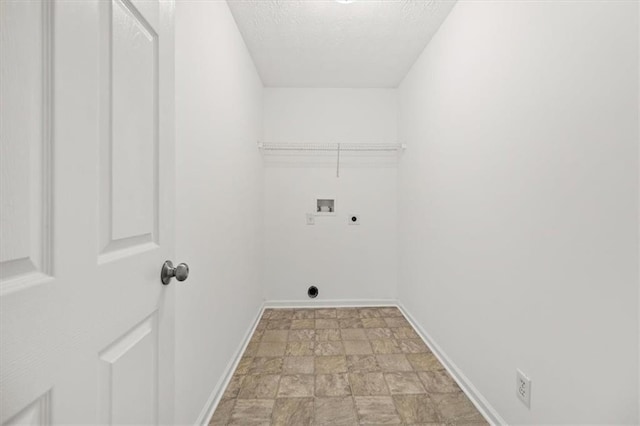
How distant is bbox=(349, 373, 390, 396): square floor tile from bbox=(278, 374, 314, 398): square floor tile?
27cm

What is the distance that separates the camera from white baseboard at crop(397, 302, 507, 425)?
1.50 metres

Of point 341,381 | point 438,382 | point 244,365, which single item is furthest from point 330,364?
point 438,382

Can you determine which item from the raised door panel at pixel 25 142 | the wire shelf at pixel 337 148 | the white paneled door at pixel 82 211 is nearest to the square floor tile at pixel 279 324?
the wire shelf at pixel 337 148

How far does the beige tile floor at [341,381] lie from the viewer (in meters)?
1.57

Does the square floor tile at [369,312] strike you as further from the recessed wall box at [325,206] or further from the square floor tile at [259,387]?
the square floor tile at [259,387]

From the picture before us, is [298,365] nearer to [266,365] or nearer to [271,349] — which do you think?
[266,365]

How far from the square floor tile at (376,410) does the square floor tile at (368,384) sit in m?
0.04

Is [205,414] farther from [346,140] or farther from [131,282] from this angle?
[346,140]

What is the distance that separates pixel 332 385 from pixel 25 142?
1.93 metres

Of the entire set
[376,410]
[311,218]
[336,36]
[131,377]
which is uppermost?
[336,36]

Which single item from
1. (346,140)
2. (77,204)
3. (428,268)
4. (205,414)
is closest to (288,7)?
(346,140)

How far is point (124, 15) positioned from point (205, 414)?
5.78 ft

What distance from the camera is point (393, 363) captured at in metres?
2.08

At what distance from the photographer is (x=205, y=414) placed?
152 cm
